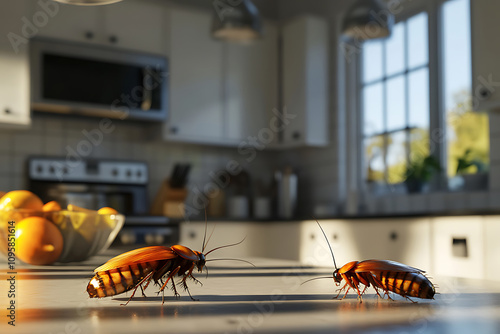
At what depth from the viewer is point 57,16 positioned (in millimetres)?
3838

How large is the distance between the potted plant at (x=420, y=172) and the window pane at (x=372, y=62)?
77 cm

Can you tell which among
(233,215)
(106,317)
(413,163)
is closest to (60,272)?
(106,317)

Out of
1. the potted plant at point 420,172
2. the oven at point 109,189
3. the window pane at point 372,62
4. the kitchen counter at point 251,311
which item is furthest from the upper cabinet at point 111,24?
the kitchen counter at point 251,311

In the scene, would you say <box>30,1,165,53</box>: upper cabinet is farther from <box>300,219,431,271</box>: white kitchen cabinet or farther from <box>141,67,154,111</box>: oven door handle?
<box>300,219,431,271</box>: white kitchen cabinet

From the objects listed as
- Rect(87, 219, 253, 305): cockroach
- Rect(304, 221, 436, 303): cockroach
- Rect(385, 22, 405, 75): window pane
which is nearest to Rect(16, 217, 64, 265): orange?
Rect(87, 219, 253, 305): cockroach

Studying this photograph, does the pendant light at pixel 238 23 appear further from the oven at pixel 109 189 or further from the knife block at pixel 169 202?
the knife block at pixel 169 202

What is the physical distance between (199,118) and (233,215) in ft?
2.42

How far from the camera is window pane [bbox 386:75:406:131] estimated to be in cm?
407

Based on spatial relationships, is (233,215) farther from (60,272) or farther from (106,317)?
(106,317)

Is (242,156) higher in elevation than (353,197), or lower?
higher

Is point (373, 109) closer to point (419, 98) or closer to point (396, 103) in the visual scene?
point (396, 103)

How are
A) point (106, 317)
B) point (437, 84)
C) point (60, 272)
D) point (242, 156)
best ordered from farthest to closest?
1. point (242, 156)
2. point (437, 84)
3. point (60, 272)
4. point (106, 317)

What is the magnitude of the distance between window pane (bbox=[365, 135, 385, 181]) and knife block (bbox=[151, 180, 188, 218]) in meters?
1.28

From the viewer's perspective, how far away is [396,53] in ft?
13.6
